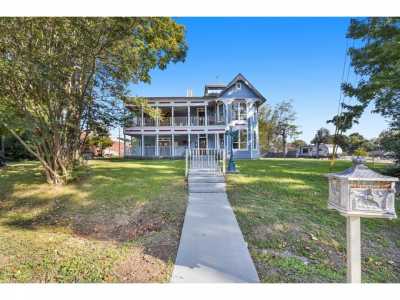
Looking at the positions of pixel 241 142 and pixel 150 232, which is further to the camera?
pixel 241 142

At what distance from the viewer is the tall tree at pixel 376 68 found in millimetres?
6991

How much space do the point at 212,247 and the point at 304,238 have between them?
1.83 meters

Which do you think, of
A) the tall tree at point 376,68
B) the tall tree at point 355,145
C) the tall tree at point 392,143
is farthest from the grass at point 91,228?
the tall tree at point 392,143

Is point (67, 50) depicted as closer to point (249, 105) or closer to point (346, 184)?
point (346, 184)

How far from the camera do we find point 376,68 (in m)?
8.95

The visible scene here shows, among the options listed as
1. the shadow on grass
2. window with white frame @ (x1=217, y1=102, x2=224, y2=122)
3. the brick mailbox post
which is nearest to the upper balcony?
window with white frame @ (x1=217, y1=102, x2=224, y2=122)

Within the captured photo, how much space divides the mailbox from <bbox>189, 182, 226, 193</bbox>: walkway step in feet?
15.0

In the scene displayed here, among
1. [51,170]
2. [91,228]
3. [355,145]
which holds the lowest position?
[91,228]

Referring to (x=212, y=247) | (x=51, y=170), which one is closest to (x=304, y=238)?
(x=212, y=247)

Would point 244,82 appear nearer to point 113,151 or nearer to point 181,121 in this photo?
point 181,121

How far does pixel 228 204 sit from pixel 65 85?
6554mm

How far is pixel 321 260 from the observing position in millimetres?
3453

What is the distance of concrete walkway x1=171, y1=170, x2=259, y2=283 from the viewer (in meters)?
2.82

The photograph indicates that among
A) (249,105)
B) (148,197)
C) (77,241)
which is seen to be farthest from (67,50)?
(249,105)
